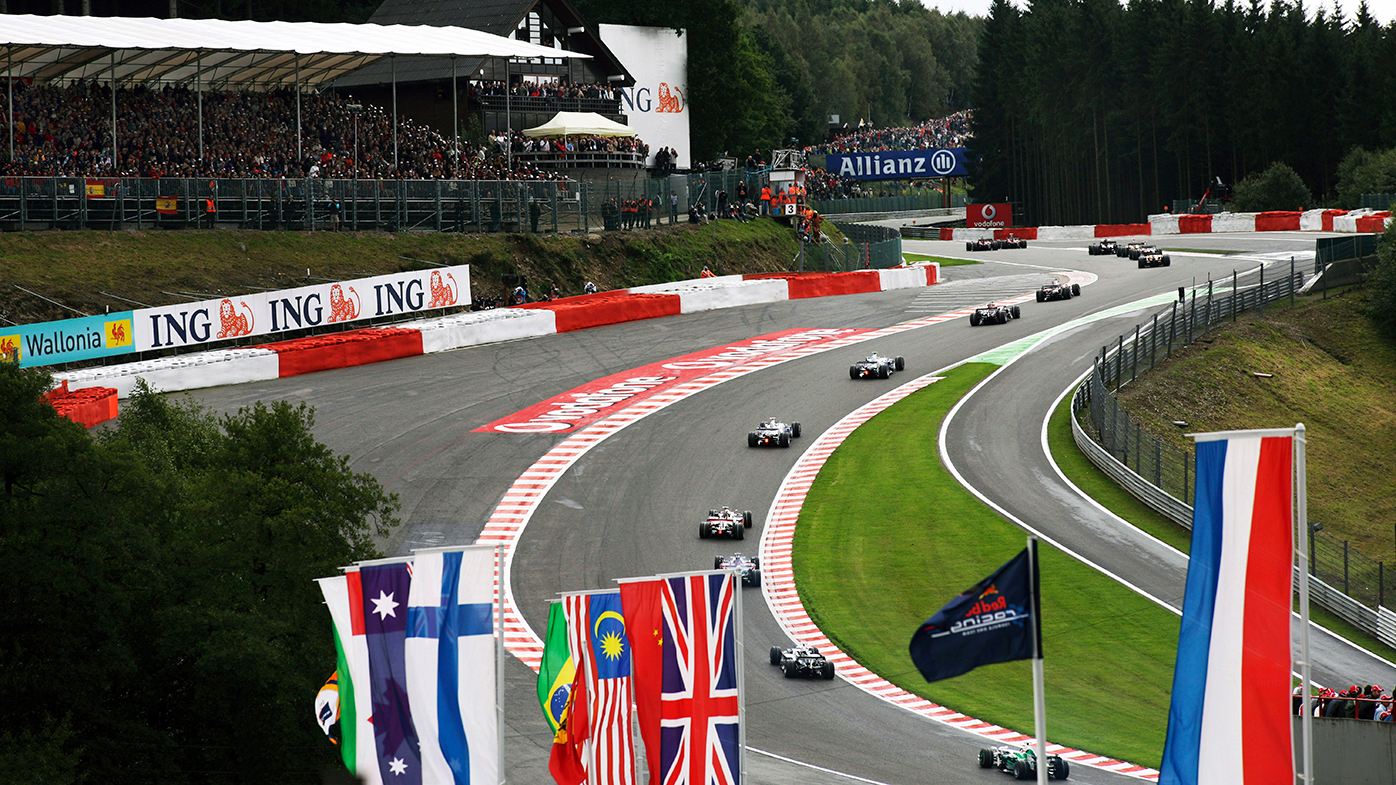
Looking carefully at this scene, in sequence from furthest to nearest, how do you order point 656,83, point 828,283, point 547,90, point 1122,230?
point 1122,230 → point 656,83 → point 547,90 → point 828,283

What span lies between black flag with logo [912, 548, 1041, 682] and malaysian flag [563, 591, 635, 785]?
379cm

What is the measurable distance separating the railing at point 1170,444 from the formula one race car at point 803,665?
11.9 metres

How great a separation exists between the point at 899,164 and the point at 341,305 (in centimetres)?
8616

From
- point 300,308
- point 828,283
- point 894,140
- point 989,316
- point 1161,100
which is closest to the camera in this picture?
point 300,308

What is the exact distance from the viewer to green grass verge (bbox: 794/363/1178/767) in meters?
22.4

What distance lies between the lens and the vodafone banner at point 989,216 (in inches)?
4434

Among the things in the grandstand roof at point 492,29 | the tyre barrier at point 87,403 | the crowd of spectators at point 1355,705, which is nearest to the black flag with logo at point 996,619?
the crowd of spectators at point 1355,705

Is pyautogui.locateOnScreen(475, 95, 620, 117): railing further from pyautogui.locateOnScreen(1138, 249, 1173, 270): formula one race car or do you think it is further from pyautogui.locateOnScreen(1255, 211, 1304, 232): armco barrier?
pyautogui.locateOnScreen(1255, 211, 1304, 232): armco barrier

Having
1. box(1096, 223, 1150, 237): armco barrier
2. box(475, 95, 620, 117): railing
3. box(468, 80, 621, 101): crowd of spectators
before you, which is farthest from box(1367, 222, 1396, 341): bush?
box(468, 80, 621, 101): crowd of spectators

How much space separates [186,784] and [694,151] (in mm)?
80140

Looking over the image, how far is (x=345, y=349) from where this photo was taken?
136 feet

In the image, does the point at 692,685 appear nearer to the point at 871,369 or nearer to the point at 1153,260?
the point at 871,369

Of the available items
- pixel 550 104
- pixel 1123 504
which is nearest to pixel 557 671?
pixel 1123 504

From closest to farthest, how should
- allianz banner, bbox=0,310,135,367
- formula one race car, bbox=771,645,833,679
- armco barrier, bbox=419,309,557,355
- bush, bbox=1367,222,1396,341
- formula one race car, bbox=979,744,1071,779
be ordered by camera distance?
1. formula one race car, bbox=979,744,1071,779
2. formula one race car, bbox=771,645,833,679
3. allianz banner, bbox=0,310,135,367
4. armco barrier, bbox=419,309,557,355
5. bush, bbox=1367,222,1396,341
